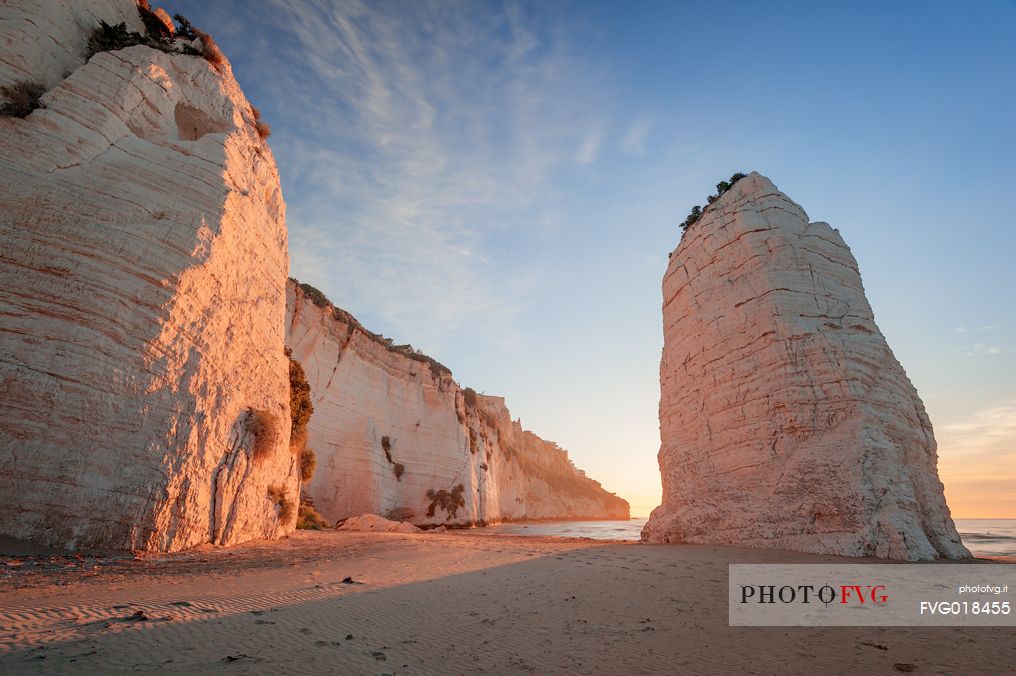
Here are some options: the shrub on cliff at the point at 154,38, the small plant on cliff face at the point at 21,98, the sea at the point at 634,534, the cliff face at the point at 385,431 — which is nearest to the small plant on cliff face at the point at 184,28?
the shrub on cliff at the point at 154,38

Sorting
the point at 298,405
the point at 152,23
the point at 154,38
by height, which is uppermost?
the point at 152,23

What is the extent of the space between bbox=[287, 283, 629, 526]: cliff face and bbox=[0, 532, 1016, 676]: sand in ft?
64.7

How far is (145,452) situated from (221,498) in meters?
2.45

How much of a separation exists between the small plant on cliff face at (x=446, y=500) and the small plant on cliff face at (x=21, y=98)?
1077 inches

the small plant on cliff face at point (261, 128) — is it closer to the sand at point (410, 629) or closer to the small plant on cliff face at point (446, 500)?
the sand at point (410, 629)

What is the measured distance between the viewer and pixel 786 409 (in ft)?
38.3

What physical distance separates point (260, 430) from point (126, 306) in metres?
4.39

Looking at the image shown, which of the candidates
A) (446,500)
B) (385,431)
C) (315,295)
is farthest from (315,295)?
(446,500)

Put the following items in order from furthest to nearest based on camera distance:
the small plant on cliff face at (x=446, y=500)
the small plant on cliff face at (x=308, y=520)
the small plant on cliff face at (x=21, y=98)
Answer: the small plant on cliff face at (x=446, y=500) → the small plant on cliff face at (x=308, y=520) → the small plant on cliff face at (x=21, y=98)

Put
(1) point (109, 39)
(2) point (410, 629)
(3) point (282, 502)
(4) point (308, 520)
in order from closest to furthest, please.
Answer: (2) point (410, 629) < (1) point (109, 39) < (3) point (282, 502) < (4) point (308, 520)

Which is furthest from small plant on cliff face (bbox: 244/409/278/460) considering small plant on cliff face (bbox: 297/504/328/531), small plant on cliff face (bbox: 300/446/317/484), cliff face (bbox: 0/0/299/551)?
small plant on cliff face (bbox: 297/504/328/531)

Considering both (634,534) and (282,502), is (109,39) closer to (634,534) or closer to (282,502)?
(282,502)

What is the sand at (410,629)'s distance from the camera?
3.83 meters

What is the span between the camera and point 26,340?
7871 mm
